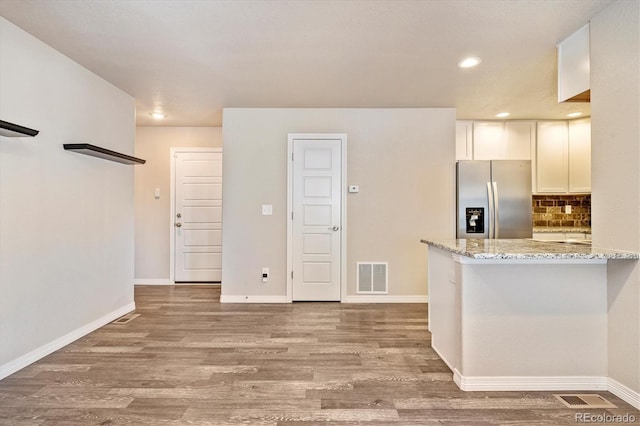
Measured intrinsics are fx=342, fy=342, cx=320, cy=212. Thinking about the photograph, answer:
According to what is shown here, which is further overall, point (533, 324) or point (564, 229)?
point (564, 229)

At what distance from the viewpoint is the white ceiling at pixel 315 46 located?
214cm

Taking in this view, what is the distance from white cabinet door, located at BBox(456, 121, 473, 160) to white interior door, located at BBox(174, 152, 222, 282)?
3.44 m

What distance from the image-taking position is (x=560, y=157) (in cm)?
453

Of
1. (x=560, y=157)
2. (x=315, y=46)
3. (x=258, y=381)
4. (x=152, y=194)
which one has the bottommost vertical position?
(x=258, y=381)

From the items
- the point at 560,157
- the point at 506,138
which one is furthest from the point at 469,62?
the point at 560,157

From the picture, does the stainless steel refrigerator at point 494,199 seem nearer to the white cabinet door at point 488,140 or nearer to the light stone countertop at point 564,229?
the white cabinet door at point 488,140

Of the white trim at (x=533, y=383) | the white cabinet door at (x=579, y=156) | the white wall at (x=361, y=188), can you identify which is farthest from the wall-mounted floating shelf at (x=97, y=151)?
the white cabinet door at (x=579, y=156)

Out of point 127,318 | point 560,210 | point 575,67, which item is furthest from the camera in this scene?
point 560,210

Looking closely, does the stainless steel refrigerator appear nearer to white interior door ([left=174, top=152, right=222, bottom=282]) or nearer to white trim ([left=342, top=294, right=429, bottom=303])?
white trim ([left=342, top=294, right=429, bottom=303])

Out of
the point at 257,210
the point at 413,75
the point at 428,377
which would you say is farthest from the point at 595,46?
the point at 257,210

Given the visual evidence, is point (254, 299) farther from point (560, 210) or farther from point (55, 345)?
point (560, 210)

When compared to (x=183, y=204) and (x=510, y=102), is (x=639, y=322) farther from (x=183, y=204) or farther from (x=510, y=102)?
(x=183, y=204)

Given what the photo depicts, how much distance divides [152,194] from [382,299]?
12.3 feet

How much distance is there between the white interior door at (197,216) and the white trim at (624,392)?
462 cm
